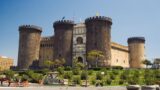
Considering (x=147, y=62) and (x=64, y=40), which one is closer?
(x=64, y=40)

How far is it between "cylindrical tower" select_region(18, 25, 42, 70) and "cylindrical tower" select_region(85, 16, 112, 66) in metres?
14.1

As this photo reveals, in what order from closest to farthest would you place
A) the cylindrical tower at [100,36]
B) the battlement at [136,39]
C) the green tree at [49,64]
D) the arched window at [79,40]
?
1. the cylindrical tower at [100,36]
2. the green tree at [49,64]
3. the arched window at [79,40]
4. the battlement at [136,39]

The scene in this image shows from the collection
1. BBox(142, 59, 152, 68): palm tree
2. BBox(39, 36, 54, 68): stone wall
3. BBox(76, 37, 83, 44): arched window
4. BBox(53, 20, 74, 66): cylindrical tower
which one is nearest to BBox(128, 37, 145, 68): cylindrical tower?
BBox(142, 59, 152, 68): palm tree

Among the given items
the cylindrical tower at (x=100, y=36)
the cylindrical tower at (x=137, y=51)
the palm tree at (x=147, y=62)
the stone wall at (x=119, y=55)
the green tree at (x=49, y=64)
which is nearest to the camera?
the cylindrical tower at (x=100, y=36)

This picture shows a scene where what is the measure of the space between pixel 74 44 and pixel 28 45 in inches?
449

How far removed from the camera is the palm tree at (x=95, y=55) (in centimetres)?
5966

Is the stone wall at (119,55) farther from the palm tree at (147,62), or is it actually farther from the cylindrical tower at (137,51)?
the palm tree at (147,62)

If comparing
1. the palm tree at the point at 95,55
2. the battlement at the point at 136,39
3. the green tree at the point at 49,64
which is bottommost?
the green tree at the point at 49,64

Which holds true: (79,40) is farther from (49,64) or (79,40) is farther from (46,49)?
(46,49)

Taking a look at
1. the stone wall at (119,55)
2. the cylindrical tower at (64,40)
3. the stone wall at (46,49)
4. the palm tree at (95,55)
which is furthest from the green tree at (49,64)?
the stone wall at (119,55)

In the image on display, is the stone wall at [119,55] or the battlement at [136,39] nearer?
the stone wall at [119,55]

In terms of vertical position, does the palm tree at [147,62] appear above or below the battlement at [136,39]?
below

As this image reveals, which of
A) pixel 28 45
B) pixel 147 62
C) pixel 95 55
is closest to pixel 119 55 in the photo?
pixel 147 62

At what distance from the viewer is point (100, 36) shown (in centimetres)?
6275
